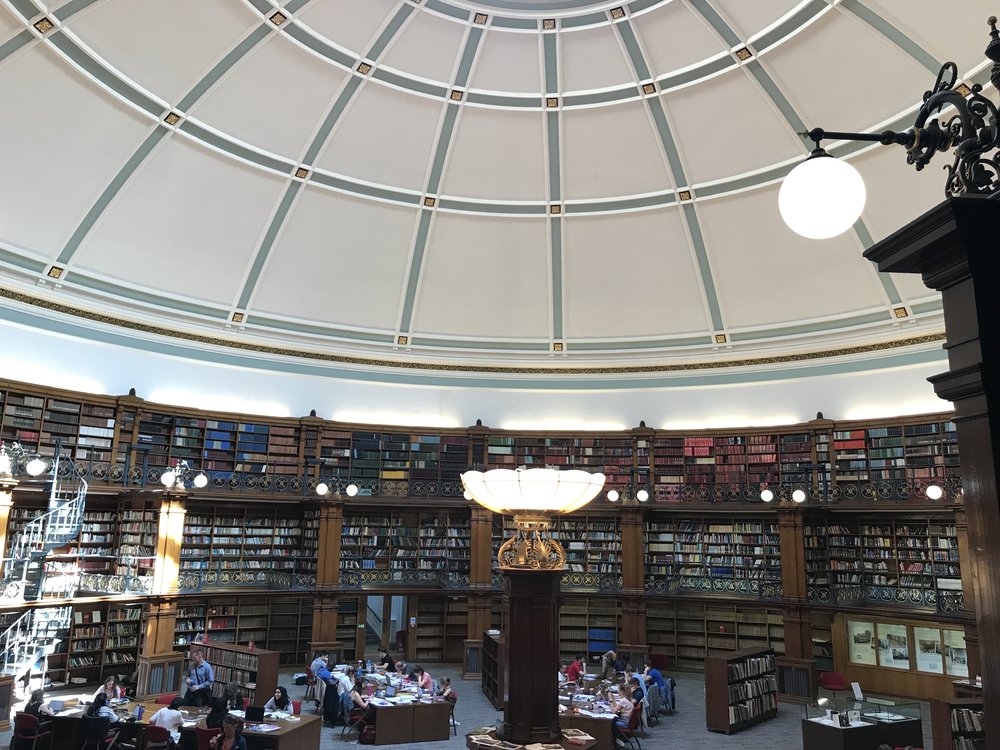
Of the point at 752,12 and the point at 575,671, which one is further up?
the point at 752,12

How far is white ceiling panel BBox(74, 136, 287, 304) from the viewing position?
43.3ft

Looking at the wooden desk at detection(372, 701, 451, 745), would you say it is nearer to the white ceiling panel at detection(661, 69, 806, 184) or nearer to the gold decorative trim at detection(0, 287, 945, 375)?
the gold decorative trim at detection(0, 287, 945, 375)

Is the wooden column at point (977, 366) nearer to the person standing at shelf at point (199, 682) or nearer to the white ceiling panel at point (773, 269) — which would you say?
the person standing at shelf at point (199, 682)

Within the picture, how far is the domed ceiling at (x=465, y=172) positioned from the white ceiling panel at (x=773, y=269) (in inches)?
1.7

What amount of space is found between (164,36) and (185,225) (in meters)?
3.53

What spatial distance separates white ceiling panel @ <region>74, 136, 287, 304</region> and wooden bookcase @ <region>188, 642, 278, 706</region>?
22.9 ft

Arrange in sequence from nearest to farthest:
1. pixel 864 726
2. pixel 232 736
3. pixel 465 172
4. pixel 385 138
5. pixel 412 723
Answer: pixel 232 736 → pixel 864 726 → pixel 412 723 → pixel 385 138 → pixel 465 172

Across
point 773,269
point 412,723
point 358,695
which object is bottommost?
point 412,723

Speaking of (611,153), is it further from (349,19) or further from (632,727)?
(632,727)

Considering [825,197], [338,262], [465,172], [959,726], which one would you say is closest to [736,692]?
[959,726]

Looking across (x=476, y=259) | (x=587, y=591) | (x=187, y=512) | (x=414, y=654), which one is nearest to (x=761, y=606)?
(x=587, y=591)

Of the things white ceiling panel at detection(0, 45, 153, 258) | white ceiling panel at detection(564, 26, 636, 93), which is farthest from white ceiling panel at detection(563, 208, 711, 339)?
white ceiling panel at detection(0, 45, 153, 258)

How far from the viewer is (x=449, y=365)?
55.1ft

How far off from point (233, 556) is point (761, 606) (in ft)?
33.2
